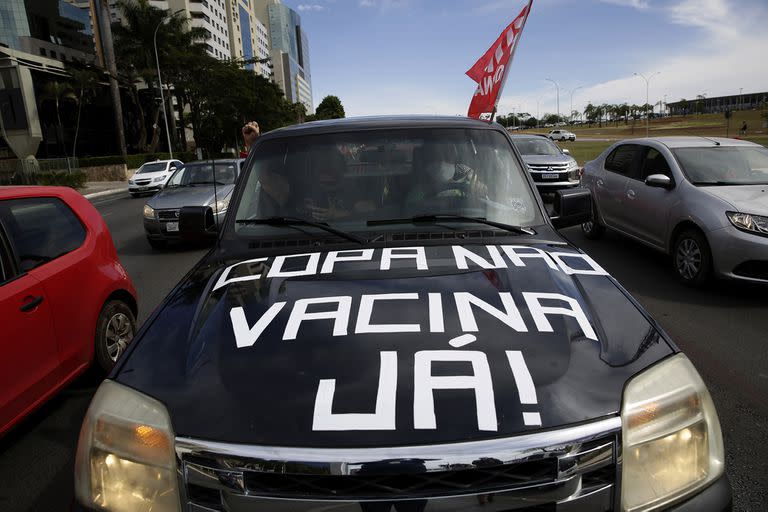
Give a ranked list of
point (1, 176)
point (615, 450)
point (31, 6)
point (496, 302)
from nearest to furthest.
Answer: point (615, 450) < point (496, 302) < point (1, 176) < point (31, 6)

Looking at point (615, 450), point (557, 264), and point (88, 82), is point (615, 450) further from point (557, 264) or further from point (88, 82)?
point (88, 82)

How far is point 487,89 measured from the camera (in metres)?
7.48

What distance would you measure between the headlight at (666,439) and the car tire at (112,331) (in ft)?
11.3

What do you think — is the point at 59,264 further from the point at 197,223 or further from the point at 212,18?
the point at 212,18

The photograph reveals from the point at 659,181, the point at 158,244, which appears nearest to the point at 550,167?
the point at 659,181

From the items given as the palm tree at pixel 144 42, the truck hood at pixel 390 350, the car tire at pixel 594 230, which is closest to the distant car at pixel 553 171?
the car tire at pixel 594 230

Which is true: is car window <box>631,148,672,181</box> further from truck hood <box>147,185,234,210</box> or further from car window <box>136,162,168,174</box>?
car window <box>136,162,168,174</box>

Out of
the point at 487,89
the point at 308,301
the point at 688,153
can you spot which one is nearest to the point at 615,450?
the point at 308,301

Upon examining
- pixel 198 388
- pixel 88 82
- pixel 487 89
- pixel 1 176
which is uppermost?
pixel 88 82

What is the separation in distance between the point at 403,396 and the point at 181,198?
9.83 meters

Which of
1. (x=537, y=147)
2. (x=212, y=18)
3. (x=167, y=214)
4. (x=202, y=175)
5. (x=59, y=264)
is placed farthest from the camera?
(x=212, y=18)

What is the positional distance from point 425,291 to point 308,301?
0.42 meters

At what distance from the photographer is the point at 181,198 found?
34.4 feet

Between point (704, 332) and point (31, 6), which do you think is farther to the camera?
point (31, 6)
